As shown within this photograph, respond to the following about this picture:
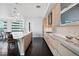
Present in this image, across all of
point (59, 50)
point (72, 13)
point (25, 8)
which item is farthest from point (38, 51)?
point (25, 8)

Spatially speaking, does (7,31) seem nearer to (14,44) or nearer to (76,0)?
(14,44)

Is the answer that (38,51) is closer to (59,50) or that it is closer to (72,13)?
(59,50)

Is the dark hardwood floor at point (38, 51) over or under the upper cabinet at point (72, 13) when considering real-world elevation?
under

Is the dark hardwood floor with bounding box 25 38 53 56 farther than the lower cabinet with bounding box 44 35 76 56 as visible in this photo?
Yes

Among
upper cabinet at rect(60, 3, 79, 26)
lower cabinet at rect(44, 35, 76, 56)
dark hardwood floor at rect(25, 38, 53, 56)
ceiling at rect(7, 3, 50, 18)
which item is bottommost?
dark hardwood floor at rect(25, 38, 53, 56)

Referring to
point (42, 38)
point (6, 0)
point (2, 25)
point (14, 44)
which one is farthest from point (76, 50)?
point (42, 38)

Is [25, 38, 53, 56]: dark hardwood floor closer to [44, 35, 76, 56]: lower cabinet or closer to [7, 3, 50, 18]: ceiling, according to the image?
[44, 35, 76, 56]: lower cabinet

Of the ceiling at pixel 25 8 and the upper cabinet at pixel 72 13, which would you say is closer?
the upper cabinet at pixel 72 13

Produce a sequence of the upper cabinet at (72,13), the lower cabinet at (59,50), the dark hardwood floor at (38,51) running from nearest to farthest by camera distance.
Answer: the lower cabinet at (59,50)
the upper cabinet at (72,13)
the dark hardwood floor at (38,51)

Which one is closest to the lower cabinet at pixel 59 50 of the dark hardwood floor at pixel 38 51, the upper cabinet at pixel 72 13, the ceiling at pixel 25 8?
the upper cabinet at pixel 72 13

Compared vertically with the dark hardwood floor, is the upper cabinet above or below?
above

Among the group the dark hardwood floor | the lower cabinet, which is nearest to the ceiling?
the dark hardwood floor

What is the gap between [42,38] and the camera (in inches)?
343

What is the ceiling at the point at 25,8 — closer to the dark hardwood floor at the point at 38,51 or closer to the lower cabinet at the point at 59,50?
the dark hardwood floor at the point at 38,51
